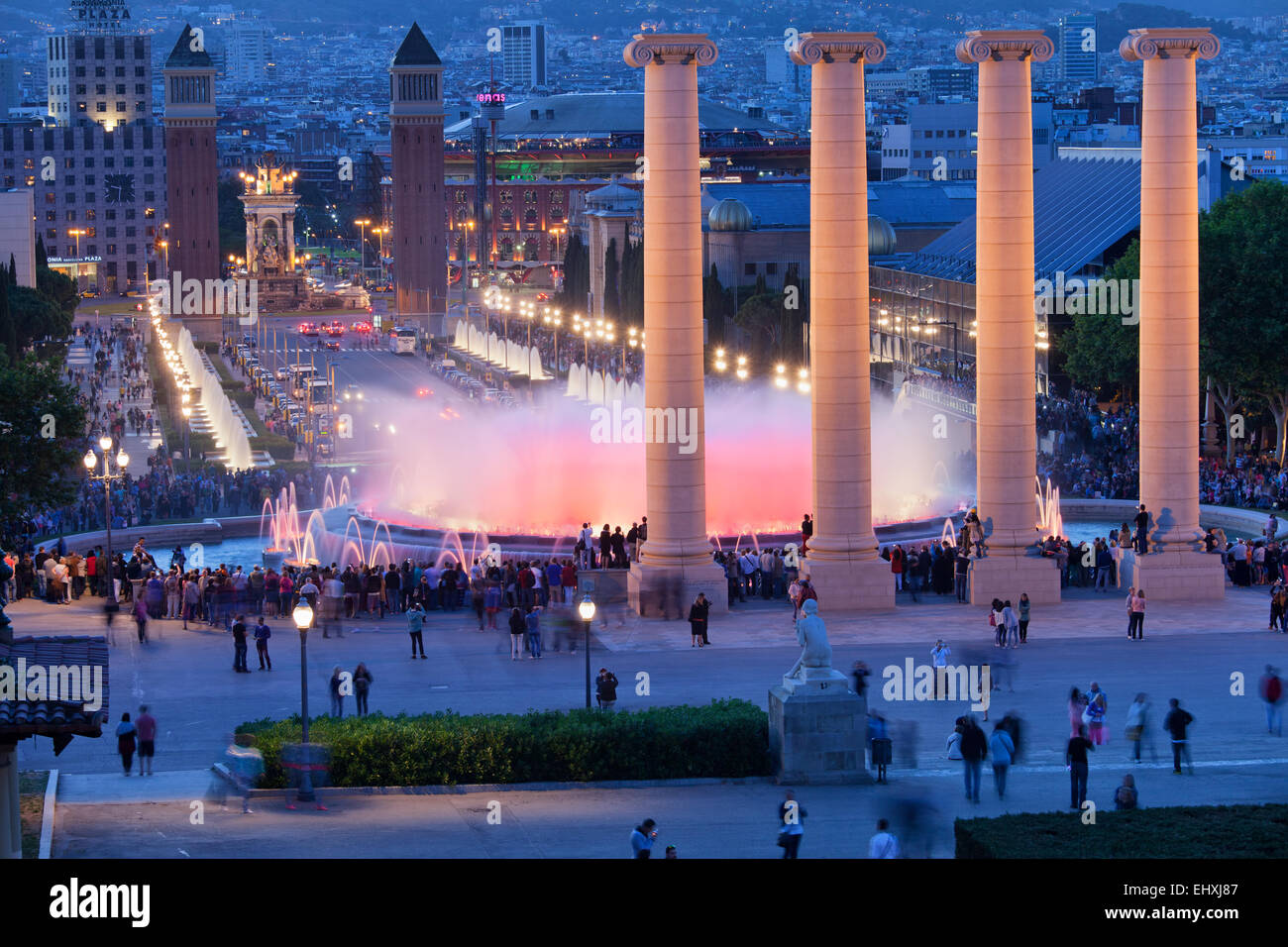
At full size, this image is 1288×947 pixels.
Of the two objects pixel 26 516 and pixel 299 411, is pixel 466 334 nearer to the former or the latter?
pixel 299 411

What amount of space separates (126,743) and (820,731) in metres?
8.28

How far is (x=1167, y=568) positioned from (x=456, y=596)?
12.3 m

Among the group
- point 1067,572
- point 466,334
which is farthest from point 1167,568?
point 466,334

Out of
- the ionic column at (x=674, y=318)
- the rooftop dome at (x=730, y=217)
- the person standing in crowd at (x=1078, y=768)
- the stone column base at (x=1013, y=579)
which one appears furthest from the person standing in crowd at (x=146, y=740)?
the rooftop dome at (x=730, y=217)

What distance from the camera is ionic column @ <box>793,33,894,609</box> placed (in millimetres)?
34875

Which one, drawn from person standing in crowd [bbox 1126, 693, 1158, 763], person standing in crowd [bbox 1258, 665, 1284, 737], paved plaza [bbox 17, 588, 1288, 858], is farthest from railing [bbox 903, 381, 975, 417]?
person standing in crowd [bbox 1126, 693, 1158, 763]

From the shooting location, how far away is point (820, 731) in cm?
2481

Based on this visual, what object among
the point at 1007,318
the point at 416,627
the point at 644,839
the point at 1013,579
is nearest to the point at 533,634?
the point at 416,627

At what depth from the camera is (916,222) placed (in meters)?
120

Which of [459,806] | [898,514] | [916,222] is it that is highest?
[916,222]

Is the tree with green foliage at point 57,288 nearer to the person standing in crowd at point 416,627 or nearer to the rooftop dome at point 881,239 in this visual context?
the rooftop dome at point 881,239

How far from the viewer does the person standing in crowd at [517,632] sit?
32781 mm

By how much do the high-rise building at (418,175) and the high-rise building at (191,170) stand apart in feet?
52.5

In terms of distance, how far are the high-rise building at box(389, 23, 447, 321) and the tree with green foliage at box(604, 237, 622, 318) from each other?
51167mm
